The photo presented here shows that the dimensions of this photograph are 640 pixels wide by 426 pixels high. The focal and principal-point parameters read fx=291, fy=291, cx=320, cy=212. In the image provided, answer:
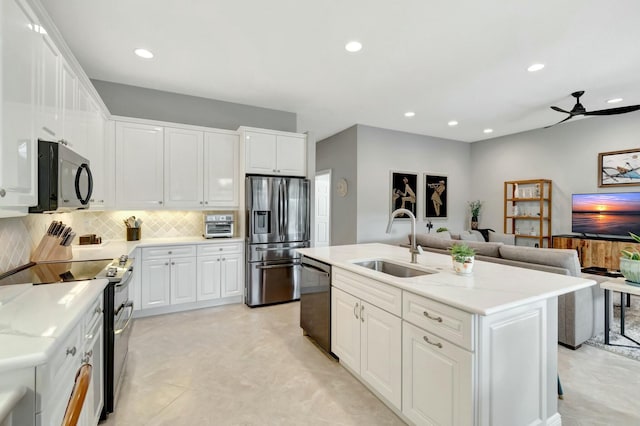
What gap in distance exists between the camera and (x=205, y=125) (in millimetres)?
4191

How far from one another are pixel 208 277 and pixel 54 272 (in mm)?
1951

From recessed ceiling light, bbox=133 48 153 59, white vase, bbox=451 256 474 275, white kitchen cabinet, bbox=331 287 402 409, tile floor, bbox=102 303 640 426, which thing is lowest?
tile floor, bbox=102 303 640 426

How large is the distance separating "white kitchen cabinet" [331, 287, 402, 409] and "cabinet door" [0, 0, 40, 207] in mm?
2002

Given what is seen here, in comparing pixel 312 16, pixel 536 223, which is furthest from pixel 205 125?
pixel 536 223

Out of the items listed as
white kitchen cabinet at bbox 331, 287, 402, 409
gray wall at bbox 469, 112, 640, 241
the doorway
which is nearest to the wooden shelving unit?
gray wall at bbox 469, 112, 640, 241

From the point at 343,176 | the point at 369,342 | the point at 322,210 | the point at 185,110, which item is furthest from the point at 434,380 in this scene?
the point at 322,210

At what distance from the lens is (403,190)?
A: 242 inches

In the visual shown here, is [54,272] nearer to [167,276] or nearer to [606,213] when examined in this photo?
[167,276]

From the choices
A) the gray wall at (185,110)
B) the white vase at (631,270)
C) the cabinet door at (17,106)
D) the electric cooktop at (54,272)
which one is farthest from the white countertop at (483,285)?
the gray wall at (185,110)

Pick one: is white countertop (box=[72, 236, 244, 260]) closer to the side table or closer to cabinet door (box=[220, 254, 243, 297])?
cabinet door (box=[220, 254, 243, 297])

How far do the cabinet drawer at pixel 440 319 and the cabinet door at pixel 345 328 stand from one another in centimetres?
53

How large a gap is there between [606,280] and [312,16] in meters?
3.71

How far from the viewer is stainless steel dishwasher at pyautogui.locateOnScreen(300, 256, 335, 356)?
254 centimetres

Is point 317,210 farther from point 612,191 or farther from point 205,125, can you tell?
point 612,191
